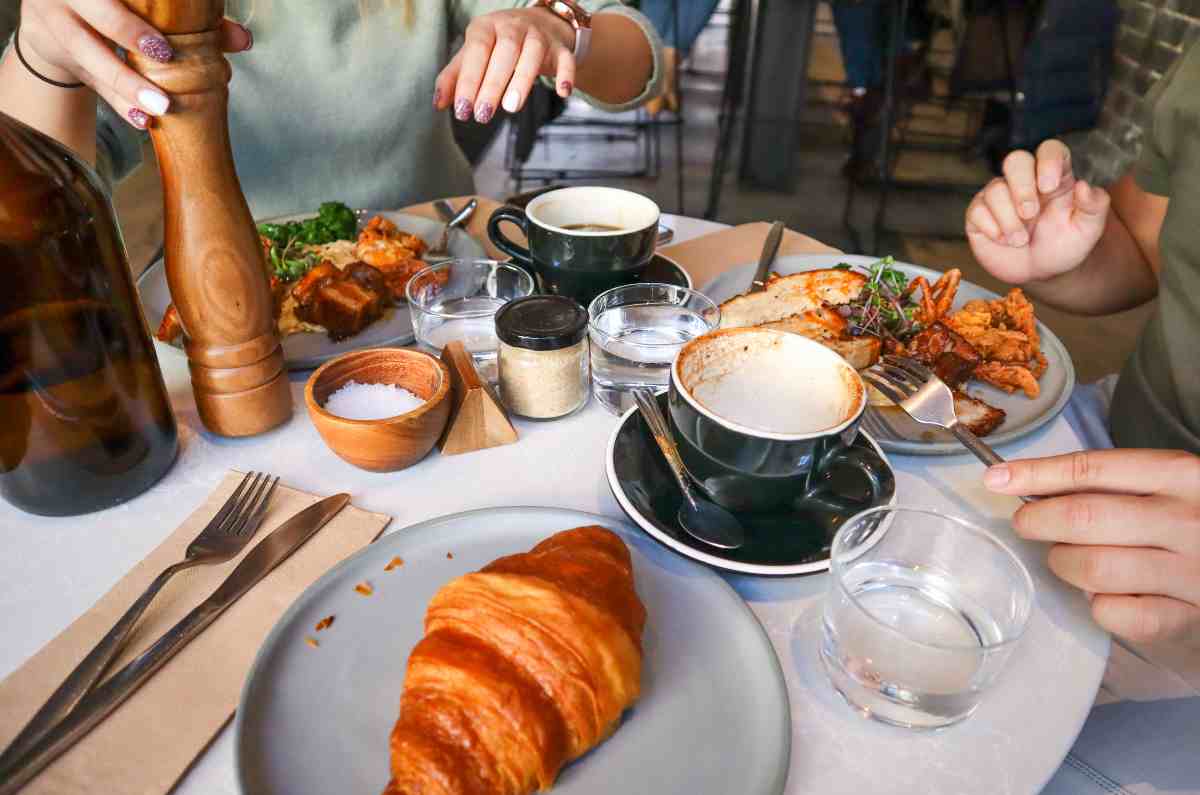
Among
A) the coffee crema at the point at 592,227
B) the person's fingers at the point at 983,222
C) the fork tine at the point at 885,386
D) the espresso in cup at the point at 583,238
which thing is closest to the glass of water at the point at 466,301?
the espresso in cup at the point at 583,238

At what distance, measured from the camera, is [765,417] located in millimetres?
965

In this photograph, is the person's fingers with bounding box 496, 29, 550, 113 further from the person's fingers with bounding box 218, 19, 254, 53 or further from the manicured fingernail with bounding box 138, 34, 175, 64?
the manicured fingernail with bounding box 138, 34, 175, 64

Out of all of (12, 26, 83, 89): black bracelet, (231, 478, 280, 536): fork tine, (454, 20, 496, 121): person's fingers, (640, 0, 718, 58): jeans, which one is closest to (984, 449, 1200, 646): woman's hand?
(231, 478, 280, 536): fork tine

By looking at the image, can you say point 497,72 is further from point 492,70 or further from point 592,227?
point 592,227

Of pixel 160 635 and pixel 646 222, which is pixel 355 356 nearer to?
pixel 160 635

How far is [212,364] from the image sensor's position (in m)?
0.97

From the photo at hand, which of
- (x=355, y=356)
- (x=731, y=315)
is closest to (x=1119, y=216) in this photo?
(x=731, y=315)

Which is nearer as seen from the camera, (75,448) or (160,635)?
(160,635)

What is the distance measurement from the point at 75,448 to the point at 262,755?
1.50 feet

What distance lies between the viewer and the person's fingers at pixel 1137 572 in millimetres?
800

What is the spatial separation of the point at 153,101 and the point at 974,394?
46.3 inches

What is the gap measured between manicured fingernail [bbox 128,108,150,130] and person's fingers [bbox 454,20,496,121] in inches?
20.8

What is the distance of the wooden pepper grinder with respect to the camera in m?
0.79

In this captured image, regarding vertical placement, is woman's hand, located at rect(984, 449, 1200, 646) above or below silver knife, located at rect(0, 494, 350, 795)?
above
